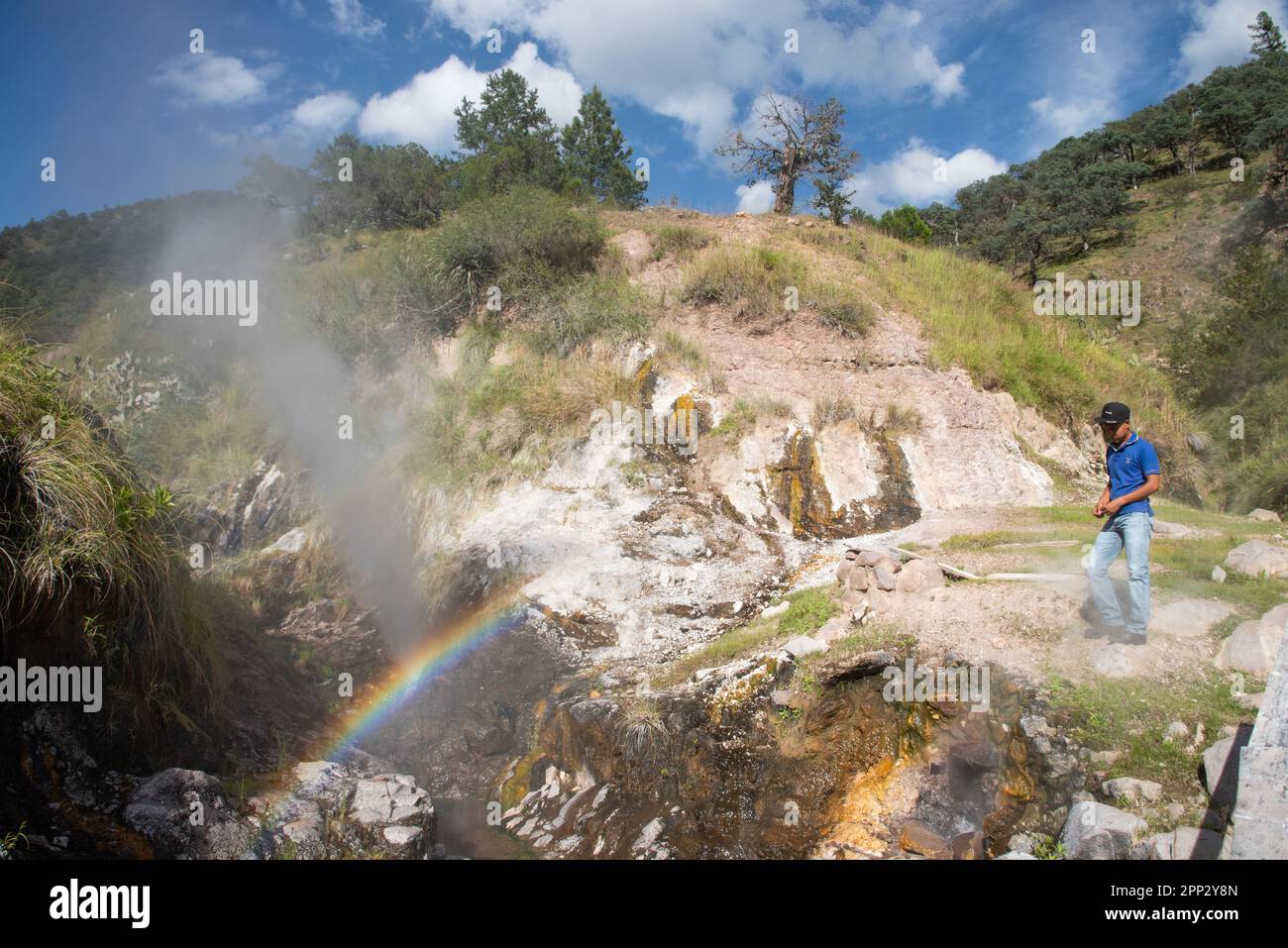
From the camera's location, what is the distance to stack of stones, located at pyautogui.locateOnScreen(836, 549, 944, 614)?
23.3ft

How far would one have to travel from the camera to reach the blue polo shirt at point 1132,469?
5.07 m

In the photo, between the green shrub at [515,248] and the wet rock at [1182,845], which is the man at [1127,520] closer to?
the wet rock at [1182,845]

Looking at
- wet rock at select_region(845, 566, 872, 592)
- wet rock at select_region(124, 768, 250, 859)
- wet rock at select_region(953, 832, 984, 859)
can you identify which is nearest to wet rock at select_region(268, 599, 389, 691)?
wet rock at select_region(124, 768, 250, 859)

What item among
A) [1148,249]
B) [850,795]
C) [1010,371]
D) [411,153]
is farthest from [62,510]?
[1148,249]

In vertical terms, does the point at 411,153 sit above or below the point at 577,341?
above

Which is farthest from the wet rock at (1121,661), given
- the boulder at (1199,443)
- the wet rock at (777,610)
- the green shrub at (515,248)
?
the green shrub at (515,248)

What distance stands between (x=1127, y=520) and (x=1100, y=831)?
93.4 inches

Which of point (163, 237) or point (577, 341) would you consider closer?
point (577, 341)

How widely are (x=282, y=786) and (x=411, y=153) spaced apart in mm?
23042

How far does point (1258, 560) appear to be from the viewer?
6258 millimetres

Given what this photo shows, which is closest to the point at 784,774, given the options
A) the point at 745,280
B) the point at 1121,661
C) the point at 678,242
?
the point at 1121,661

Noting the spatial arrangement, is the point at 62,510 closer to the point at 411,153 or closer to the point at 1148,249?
the point at 411,153

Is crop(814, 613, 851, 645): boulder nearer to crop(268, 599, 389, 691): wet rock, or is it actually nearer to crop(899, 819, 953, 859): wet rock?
crop(899, 819, 953, 859): wet rock
